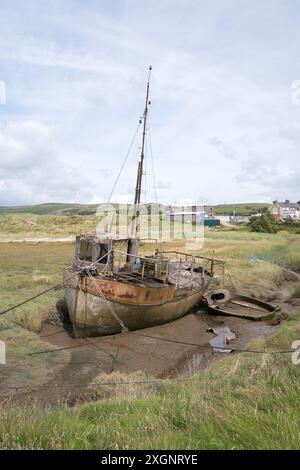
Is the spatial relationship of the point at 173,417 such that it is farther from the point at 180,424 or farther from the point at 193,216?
the point at 193,216

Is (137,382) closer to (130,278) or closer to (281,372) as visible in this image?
(281,372)

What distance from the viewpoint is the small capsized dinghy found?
19.7 meters

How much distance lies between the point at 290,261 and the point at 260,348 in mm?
23639

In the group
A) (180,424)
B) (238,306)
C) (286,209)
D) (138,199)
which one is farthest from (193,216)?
(180,424)

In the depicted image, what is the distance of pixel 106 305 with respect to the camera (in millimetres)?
15234

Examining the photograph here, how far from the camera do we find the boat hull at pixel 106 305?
15.2 m

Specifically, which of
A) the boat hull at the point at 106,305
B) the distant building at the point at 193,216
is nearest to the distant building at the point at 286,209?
the distant building at the point at 193,216

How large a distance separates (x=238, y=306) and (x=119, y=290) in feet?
31.4

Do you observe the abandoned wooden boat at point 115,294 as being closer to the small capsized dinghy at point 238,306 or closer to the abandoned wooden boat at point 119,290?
the abandoned wooden boat at point 119,290

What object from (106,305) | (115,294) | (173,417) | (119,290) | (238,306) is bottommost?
(238,306)

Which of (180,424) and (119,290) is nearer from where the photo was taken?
(180,424)

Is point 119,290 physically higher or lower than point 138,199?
lower

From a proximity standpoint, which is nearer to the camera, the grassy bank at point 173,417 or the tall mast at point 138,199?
the grassy bank at point 173,417

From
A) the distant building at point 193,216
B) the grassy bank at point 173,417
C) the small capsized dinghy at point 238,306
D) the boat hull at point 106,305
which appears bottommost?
the small capsized dinghy at point 238,306
